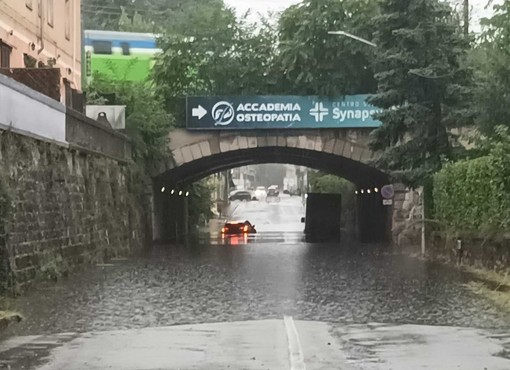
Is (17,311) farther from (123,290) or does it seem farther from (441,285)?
(441,285)

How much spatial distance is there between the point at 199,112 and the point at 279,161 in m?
17.5

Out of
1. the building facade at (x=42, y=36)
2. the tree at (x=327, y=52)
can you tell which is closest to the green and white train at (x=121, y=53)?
the building facade at (x=42, y=36)

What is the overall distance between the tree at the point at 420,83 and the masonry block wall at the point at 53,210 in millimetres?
9179

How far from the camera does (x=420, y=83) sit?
1182 inches

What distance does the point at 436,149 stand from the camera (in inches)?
1212

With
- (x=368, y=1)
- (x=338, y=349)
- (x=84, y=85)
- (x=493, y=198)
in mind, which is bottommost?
(x=338, y=349)

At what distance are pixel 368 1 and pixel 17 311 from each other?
31010 millimetres

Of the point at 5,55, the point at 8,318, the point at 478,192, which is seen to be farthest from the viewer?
the point at 5,55

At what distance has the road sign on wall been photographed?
42750mm

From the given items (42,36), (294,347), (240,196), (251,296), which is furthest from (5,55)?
(240,196)

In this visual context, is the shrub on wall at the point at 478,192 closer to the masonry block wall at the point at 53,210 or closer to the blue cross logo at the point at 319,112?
the masonry block wall at the point at 53,210

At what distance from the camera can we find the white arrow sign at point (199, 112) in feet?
140

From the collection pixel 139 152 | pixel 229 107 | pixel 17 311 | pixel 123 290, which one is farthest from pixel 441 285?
pixel 229 107

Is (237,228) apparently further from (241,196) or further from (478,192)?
(241,196)
